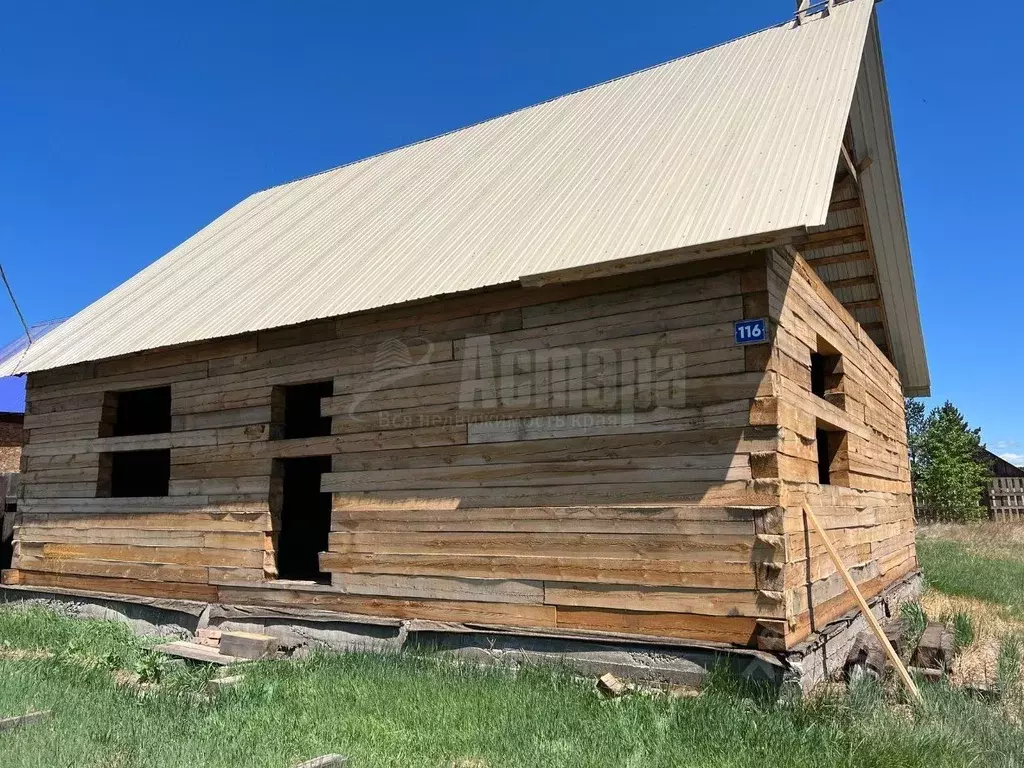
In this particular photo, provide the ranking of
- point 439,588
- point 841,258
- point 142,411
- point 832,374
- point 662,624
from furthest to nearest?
1. point 142,411
2. point 841,258
3. point 832,374
4. point 439,588
5. point 662,624

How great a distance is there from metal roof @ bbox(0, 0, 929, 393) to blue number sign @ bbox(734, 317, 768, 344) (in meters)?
0.86

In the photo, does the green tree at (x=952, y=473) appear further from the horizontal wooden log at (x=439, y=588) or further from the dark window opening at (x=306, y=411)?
the horizontal wooden log at (x=439, y=588)

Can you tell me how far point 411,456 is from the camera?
859 centimetres

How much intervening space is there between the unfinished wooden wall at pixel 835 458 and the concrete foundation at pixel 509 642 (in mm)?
273

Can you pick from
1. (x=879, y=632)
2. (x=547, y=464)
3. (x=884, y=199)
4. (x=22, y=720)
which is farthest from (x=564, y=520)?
(x=884, y=199)

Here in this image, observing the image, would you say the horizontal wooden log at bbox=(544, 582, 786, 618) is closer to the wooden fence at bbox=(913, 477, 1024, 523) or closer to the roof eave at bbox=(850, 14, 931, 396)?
the roof eave at bbox=(850, 14, 931, 396)

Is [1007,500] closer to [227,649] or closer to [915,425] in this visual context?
[915,425]

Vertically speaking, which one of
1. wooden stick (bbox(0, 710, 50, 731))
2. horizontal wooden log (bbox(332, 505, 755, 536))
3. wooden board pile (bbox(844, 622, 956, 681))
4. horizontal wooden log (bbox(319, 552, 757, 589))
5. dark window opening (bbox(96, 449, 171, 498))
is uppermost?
dark window opening (bbox(96, 449, 171, 498))

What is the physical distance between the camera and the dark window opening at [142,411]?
12227 millimetres

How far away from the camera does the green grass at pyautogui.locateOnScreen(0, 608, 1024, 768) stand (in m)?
5.13

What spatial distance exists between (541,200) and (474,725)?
5.94m

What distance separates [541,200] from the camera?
952 cm

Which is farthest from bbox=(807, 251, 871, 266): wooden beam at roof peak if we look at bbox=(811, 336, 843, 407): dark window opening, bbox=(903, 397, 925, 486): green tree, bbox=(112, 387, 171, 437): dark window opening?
bbox=(903, 397, 925, 486): green tree

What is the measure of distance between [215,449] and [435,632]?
13.3ft
